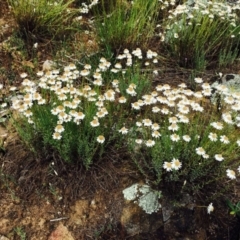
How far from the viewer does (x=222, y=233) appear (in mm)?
2795

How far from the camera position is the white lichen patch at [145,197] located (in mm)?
2754

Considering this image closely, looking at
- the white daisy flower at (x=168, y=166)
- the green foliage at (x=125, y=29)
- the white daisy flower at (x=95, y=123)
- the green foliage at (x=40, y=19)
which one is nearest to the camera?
the white daisy flower at (x=168, y=166)

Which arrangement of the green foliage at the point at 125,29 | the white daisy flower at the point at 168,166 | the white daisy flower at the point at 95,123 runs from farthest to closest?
the green foliage at the point at 125,29, the white daisy flower at the point at 95,123, the white daisy flower at the point at 168,166

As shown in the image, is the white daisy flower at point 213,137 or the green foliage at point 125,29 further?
the green foliage at point 125,29

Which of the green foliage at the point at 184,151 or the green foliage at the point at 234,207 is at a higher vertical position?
the green foliage at the point at 184,151

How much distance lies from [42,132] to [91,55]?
4.48 feet

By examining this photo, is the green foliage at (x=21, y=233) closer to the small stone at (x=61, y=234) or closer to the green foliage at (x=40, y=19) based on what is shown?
the small stone at (x=61, y=234)

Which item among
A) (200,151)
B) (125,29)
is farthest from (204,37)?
(200,151)

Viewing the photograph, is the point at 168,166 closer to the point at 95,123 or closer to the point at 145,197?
the point at 145,197

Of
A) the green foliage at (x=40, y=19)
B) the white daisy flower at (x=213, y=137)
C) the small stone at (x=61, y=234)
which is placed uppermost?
the white daisy flower at (x=213, y=137)

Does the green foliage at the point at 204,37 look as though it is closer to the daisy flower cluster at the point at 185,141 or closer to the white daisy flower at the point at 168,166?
the daisy flower cluster at the point at 185,141

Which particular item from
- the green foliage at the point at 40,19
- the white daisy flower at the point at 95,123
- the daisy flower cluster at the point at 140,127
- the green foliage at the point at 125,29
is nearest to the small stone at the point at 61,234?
the daisy flower cluster at the point at 140,127

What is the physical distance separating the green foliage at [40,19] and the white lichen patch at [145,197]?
210cm

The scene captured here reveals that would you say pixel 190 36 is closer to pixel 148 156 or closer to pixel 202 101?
pixel 202 101
